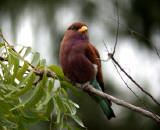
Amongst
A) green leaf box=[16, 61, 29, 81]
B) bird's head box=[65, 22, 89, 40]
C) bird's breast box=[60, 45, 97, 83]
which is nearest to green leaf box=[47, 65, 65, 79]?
green leaf box=[16, 61, 29, 81]

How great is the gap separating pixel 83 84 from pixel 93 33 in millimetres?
5242

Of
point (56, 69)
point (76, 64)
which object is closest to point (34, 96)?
point (56, 69)

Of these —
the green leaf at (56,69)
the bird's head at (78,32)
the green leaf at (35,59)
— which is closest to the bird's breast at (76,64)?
the bird's head at (78,32)

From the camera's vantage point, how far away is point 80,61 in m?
5.00

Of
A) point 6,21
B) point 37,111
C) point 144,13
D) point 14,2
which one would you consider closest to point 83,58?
point 37,111

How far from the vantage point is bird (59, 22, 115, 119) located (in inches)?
197

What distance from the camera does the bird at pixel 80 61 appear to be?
16.4ft

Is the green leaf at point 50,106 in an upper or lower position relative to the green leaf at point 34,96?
lower

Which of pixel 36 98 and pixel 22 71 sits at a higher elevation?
pixel 22 71

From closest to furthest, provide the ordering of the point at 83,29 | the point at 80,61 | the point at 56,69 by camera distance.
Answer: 1. the point at 56,69
2. the point at 80,61
3. the point at 83,29

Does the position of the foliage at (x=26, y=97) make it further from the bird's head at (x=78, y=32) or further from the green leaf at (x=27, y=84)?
the bird's head at (x=78, y=32)

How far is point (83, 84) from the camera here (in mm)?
4973

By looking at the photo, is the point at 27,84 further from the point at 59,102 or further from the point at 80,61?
the point at 80,61

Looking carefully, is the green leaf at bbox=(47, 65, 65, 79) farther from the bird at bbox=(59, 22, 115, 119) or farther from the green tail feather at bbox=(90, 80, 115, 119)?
the green tail feather at bbox=(90, 80, 115, 119)
